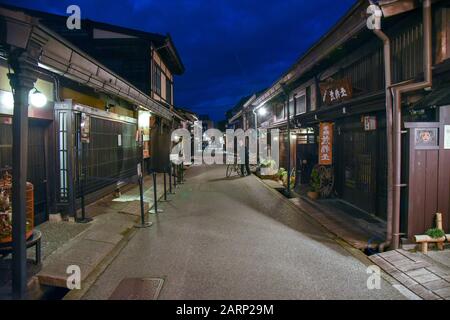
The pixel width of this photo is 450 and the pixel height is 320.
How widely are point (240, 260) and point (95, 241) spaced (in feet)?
11.8

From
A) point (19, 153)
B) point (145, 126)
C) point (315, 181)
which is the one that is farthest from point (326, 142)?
point (145, 126)

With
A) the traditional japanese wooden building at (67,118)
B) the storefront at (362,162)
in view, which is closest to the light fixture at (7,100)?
the traditional japanese wooden building at (67,118)

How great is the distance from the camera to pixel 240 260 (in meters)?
6.74

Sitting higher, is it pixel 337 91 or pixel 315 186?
pixel 337 91

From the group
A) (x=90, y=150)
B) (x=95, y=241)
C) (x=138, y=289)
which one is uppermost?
(x=90, y=150)

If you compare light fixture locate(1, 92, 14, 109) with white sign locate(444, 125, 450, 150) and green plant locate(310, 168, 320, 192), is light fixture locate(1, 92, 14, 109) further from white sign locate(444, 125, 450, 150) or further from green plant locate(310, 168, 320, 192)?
green plant locate(310, 168, 320, 192)

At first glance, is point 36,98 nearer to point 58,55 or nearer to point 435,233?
point 58,55

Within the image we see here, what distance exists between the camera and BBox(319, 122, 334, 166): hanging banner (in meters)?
12.8

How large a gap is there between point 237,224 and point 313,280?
4.33 meters

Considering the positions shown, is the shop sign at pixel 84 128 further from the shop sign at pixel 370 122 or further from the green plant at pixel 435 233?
the green plant at pixel 435 233

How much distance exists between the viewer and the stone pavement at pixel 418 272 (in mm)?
5227

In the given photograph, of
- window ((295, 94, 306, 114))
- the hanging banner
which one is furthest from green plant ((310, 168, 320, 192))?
window ((295, 94, 306, 114))

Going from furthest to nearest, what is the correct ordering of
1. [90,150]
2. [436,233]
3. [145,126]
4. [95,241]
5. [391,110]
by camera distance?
[145,126] → [90,150] → [95,241] → [391,110] → [436,233]

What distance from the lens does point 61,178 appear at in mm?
9570
